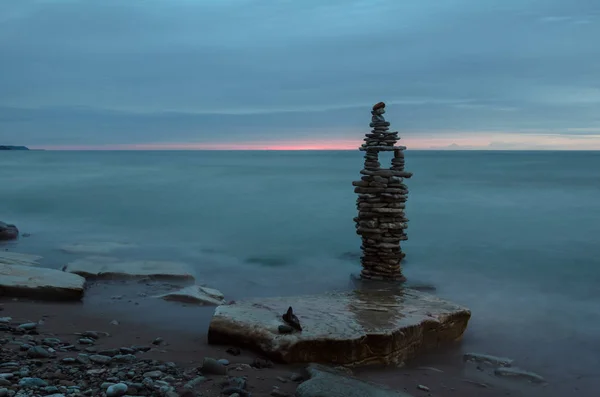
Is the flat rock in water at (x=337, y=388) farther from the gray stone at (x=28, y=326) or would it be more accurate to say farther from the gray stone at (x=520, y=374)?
the gray stone at (x=28, y=326)

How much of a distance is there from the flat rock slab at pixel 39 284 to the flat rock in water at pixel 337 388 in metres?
6.03

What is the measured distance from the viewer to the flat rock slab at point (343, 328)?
27.3 ft

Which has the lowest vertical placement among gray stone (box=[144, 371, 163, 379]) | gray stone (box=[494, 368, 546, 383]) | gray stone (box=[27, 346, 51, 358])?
gray stone (box=[494, 368, 546, 383])

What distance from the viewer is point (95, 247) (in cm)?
1830

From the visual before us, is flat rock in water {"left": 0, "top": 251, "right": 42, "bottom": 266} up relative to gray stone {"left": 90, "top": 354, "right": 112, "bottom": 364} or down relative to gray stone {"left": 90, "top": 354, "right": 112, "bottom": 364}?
down

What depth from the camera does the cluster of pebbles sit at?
232 inches

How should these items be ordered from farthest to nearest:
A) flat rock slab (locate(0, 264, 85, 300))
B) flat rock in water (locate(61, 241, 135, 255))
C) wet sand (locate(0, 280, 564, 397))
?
1. flat rock in water (locate(61, 241, 135, 255))
2. flat rock slab (locate(0, 264, 85, 300))
3. wet sand (locate(0, 280, 564, 397))

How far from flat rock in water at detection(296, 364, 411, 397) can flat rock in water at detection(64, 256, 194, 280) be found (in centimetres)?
742

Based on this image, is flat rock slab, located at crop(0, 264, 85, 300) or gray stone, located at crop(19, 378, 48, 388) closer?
gray stone, located at crop(19, 378, 48, 388)

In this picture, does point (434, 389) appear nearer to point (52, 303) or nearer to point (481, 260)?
point (52, 303)

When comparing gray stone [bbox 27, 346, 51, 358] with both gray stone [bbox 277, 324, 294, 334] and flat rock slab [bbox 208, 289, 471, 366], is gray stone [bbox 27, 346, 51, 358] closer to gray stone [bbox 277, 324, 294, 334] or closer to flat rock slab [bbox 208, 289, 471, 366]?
A: flat rock slab [bbox 208, 289, 471, 366]

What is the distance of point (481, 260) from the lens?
18.9 metres

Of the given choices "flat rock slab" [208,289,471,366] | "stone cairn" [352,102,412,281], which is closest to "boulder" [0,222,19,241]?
"stone cairn" [352,102,412,281]

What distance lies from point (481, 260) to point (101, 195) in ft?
88.4
